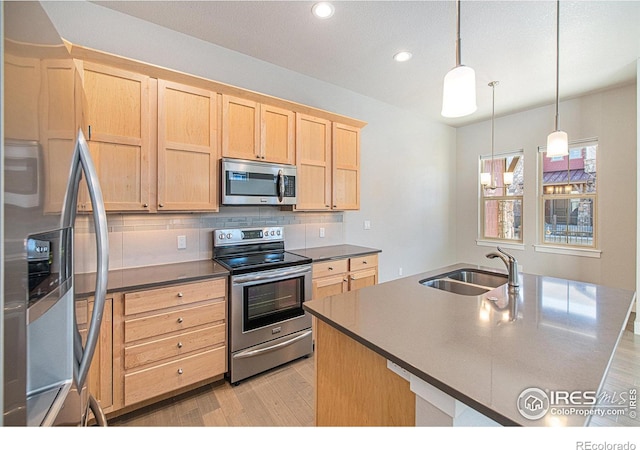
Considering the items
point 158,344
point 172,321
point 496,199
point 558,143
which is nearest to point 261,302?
point 172,321

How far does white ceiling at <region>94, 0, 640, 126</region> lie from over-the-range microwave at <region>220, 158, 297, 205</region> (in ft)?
3.85

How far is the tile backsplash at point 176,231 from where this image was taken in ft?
7.06

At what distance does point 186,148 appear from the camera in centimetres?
217

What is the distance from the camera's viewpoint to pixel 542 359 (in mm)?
883

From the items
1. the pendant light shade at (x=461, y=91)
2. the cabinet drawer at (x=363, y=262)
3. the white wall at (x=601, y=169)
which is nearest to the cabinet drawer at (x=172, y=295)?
the cabinet drawer at (x=363, y=262)

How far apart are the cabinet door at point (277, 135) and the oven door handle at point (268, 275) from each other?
1.06 meters

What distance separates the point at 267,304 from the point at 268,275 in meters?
0.26

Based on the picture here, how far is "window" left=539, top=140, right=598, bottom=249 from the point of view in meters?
3.89

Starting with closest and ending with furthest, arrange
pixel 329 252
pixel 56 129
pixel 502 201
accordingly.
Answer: pixel 56 129 < pixel 329 252 < pixel 502 201

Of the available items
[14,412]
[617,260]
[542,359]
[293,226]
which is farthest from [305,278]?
[617,260]

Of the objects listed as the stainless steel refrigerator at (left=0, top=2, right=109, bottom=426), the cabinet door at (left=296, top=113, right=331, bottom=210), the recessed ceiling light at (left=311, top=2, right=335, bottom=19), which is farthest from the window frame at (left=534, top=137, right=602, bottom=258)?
the stainless steel refrigerator at (left=0, top=2, right=109, bottom=426)

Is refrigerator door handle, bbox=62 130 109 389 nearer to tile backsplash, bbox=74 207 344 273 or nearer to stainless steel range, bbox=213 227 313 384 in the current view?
tile backsplash, bbox=74 207 344 273

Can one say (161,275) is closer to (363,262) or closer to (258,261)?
(258,261)
